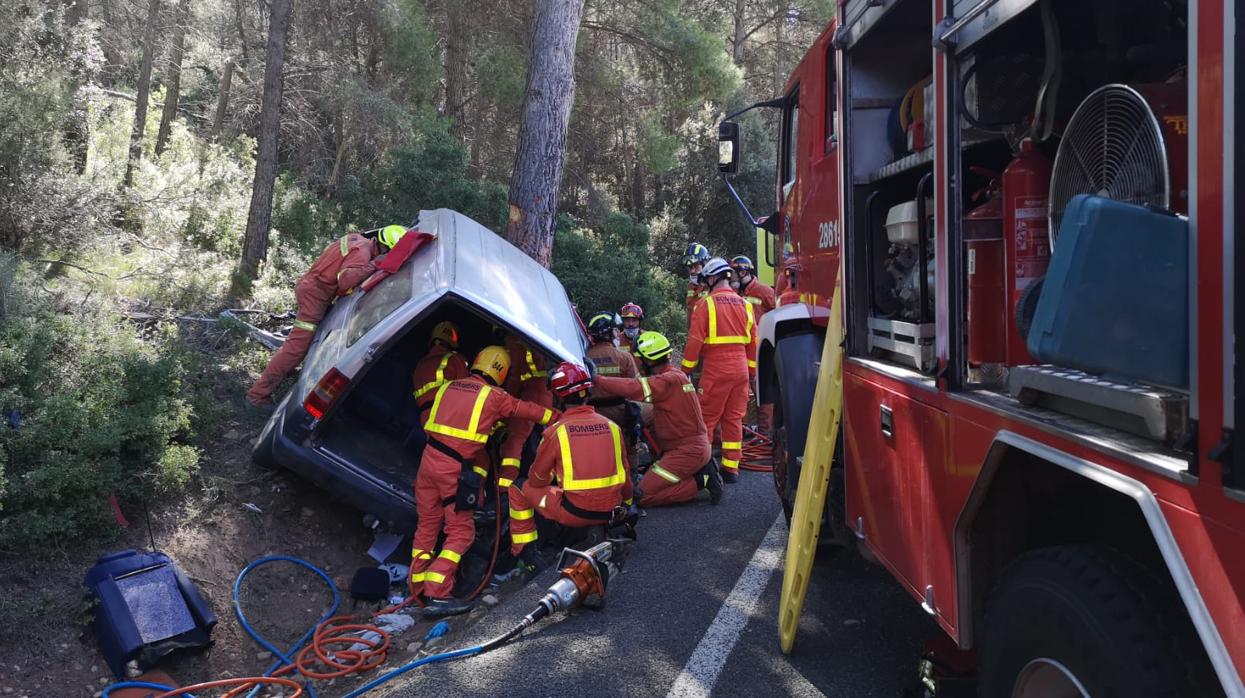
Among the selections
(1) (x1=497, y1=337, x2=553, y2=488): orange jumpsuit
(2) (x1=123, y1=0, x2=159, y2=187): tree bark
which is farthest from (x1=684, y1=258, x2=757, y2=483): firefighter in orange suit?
(2) (x1=123, y1=0, x2=159, y2=187): tree bark

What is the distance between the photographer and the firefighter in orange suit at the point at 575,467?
225 inches

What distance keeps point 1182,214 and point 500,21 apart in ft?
53.5

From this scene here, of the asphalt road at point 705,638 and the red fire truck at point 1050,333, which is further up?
the red fire truck at point 1050,333

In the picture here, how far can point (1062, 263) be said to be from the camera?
205 centimetres

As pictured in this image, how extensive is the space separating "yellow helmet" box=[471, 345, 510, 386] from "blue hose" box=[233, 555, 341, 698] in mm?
1597

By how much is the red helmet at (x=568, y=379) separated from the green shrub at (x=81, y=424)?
7.89 feet

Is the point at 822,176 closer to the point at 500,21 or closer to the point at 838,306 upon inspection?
the point at 838,306

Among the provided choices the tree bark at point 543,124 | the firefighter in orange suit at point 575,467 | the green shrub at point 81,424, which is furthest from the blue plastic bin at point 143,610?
the tree bark at point 543,124

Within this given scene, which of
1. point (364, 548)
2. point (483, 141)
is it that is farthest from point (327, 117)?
point (364, 548)

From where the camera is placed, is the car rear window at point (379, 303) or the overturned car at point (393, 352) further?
the car rear window at point (379, 303)

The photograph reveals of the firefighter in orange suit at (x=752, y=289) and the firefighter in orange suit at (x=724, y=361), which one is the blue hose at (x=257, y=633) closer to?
the firefighter in orange suit at (x=724, y=361)

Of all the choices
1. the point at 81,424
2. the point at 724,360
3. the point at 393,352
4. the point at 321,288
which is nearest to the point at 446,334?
the point at 393,352

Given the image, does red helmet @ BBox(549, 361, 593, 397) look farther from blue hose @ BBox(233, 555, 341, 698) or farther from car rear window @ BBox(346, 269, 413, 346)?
blue hose @ BBox(233, 555, 341, 698)

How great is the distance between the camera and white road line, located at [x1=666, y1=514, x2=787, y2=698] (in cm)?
391
